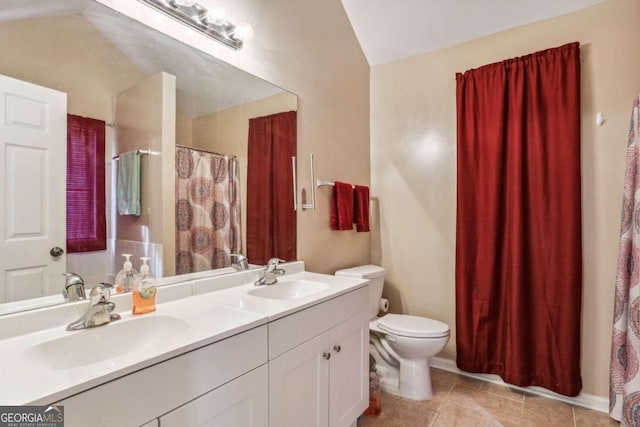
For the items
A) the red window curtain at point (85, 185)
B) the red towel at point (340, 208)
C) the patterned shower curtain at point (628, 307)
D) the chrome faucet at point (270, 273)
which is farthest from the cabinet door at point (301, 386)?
the patterned shower curtain at point (628, 307)

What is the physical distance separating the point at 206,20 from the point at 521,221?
217 centimetres

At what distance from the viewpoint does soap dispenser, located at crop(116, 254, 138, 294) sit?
1.21 metres

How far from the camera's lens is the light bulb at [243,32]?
1.66 metres

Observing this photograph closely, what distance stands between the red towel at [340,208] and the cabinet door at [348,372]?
729 mm

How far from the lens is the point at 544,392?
2104mm

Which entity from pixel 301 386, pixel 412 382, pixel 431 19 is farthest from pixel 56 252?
pixel 431 19

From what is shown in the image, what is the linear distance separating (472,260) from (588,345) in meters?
0.81

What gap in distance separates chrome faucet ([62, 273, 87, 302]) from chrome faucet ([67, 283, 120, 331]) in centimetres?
5

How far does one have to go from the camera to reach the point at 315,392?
1366 millimetres

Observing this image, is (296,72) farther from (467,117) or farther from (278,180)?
(467,117)

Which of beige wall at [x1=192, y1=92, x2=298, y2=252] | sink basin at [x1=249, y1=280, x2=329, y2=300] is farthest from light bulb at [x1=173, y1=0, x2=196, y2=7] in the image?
sink basin at [x1=249, y1=280, x2=329, y2=300]

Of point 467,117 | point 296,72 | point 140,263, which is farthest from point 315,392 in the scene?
point 467,117

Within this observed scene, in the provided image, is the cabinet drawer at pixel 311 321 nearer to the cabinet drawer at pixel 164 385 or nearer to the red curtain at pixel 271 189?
the cabinet drawer at pixel 164 385

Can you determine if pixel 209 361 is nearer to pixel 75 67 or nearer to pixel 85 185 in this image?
pixel 85 185
